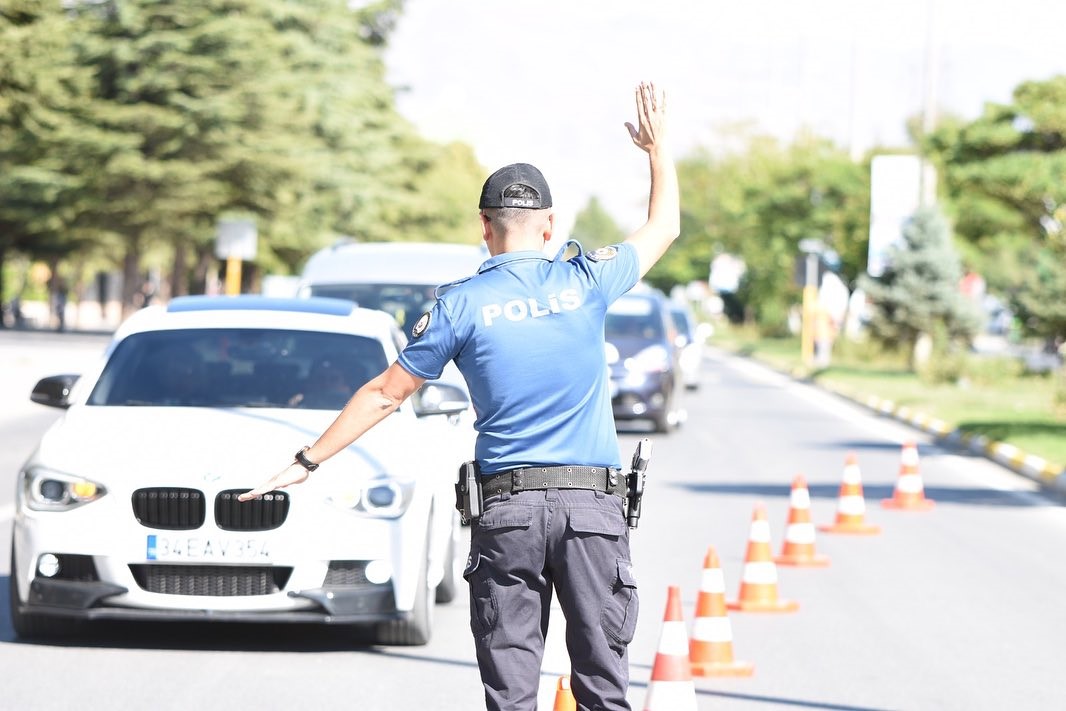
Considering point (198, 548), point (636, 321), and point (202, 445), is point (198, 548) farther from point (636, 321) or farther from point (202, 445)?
point (636, 321)

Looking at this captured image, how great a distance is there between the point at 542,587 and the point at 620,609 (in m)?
0.20

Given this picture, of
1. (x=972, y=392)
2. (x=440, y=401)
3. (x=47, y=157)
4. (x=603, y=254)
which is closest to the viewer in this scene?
(x=603, y=254)

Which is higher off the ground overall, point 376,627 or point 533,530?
point 533,530

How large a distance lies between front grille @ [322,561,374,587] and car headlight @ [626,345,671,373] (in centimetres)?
1540

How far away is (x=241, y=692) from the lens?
759 centimetres

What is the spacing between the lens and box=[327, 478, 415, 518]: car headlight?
8305mm

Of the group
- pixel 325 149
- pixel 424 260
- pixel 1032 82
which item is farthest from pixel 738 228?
pixel 424 260

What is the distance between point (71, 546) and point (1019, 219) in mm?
43038

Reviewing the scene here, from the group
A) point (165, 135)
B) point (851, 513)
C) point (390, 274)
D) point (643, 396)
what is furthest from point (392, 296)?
point (165, 135)

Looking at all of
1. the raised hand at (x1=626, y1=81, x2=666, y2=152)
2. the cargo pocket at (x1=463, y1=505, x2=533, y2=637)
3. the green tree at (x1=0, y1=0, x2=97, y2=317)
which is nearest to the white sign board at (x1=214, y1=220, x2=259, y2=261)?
the green tree at (x1=0, y1=0, x2=97, y2=317)

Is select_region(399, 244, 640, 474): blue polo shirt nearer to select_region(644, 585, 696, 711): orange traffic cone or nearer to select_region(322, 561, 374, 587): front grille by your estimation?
select_region(644, 585, 696, 711): orange traffic cone

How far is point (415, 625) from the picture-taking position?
8547 mm

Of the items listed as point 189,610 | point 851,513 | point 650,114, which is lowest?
point 851,513

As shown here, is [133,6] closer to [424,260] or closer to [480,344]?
[424,260]
